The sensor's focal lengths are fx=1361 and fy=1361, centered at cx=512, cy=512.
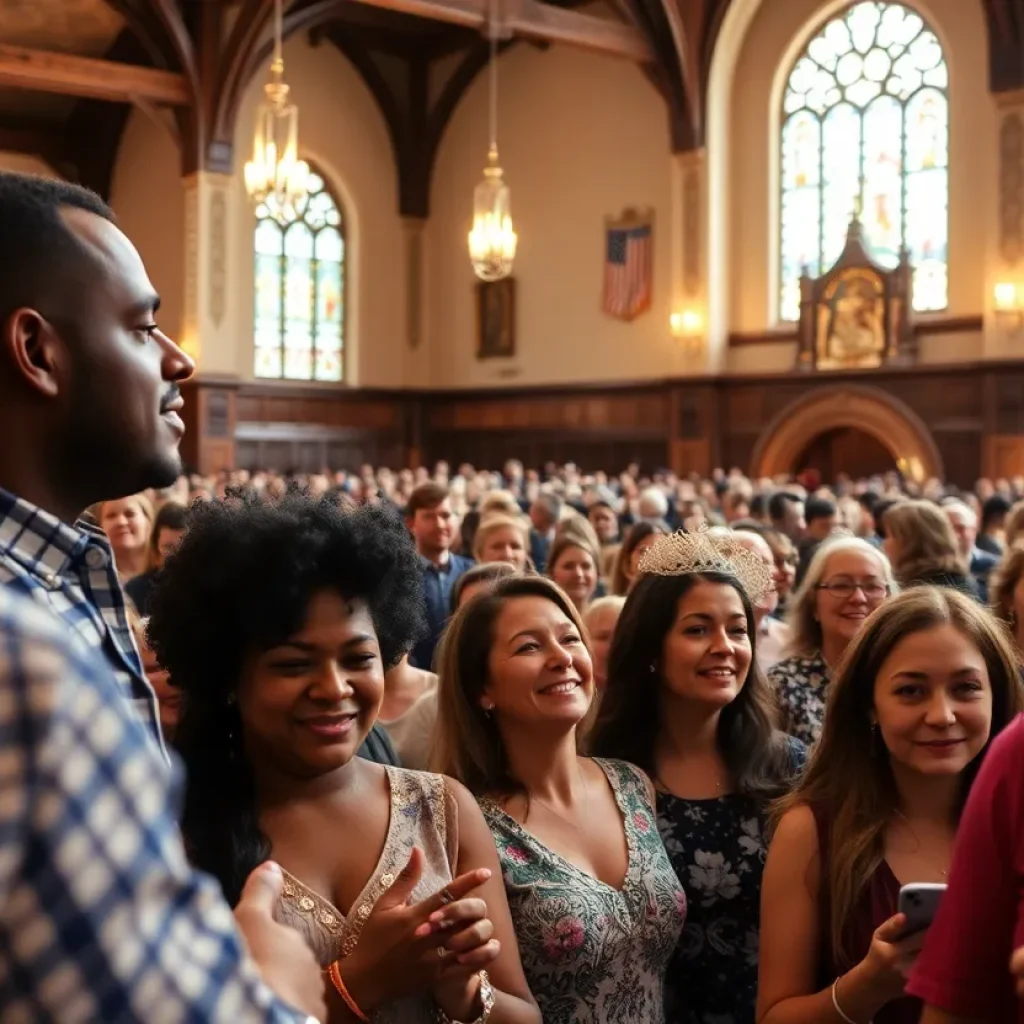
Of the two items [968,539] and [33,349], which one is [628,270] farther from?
[33,349]

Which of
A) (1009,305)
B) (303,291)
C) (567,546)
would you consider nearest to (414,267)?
(303,291)

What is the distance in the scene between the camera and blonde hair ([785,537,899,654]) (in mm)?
4344

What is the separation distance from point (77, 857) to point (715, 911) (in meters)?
2.19

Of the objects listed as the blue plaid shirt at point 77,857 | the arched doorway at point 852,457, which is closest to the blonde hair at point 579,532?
the blue plaid shirt at point 77,857

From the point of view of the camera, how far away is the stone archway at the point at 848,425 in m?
17.6

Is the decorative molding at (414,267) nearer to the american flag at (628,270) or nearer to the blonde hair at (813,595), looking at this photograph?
the american flag at (628,270)

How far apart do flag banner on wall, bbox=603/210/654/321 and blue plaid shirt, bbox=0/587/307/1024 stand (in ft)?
65.2

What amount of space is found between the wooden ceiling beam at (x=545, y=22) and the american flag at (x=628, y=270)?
102 inches

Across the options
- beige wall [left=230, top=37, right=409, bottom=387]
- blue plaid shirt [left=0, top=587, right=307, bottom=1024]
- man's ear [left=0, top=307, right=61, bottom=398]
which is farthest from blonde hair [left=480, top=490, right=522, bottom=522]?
beige wall [left=230, top=37, right=409, bottom=387]

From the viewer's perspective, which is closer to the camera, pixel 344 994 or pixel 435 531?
pixel 344 994

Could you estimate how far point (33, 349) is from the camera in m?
1.26

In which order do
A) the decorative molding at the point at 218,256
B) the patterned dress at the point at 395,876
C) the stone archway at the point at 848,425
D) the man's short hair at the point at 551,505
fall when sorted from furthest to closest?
the decorative molding at the point at 218,256, the stone archway at the point at 848,425, the man's short hair at the point at 551,505, the patterned dress at the point at 395,876

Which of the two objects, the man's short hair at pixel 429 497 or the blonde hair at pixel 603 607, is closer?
the blonde hair at pixel 603 607

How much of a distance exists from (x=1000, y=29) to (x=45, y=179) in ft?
56.5
